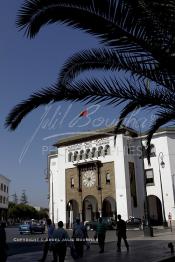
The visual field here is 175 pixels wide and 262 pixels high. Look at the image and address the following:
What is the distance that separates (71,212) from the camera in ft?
177

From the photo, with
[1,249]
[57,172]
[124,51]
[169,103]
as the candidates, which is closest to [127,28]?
[124,51]

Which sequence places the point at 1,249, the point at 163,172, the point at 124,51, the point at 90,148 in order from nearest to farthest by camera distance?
1. the point at 124,51
2. the point at 1,249
3. the point at 163,172
4. the point at 90,148

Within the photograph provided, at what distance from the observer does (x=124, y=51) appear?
24.5ft

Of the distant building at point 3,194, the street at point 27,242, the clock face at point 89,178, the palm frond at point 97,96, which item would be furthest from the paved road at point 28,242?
the distant building at point 3,194

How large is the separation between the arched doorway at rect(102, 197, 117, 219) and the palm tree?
4275 centimetres

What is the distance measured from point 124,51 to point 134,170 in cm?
4385

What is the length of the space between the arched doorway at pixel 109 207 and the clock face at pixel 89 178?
9.71ft

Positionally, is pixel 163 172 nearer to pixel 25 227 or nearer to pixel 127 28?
pixel 25 227

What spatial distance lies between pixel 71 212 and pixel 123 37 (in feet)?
160

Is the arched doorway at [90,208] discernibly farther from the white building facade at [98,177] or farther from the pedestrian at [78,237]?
the pedestrian at [78,237]

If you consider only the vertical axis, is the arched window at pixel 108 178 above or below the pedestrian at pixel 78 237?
above

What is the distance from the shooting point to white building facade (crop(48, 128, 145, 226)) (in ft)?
158

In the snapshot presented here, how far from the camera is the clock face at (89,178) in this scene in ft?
166

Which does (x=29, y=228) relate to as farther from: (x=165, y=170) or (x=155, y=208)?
(x=155, y=208)
